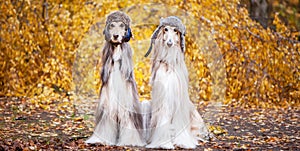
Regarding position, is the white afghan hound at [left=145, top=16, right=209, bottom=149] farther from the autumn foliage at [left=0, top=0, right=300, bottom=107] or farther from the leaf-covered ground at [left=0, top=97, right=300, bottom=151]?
the autumn foliage at [left=0, top=0, right=300, bottom=107]

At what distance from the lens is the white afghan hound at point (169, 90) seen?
633 centimetres

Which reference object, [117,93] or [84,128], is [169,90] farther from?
[84,128]

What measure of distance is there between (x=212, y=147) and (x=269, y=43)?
440cm

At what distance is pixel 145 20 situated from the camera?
10531 mm

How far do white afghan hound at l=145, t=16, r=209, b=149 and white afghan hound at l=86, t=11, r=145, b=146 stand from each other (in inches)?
10.4

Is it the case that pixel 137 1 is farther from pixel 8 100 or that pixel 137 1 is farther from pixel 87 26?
pixel 8 100

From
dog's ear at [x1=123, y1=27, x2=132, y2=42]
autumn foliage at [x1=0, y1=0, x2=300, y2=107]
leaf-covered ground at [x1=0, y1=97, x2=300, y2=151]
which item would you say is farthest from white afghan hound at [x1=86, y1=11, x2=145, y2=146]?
autumn foliage at [x1=0, y1=0, x2=300, y2=107]

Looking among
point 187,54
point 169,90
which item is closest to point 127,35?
point 169,90

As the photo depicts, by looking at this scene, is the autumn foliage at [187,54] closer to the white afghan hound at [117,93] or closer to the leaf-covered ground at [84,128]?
the leaf-covered ground at [84,128]

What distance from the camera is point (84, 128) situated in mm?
7938

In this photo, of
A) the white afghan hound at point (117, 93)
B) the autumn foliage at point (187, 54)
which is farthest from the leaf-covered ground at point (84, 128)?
the autumn foliage at point (187, 54)

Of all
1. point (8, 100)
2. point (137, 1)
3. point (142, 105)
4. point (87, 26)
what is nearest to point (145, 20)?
point (137, 1)

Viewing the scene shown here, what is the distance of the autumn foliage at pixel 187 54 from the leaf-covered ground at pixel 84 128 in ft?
1.52

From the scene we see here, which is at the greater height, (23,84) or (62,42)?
(62,42)
